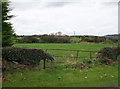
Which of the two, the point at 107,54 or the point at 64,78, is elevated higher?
the point at 107,54

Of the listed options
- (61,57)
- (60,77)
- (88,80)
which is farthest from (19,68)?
(61,57)

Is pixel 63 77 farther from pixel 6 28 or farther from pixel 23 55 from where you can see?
pixel 6 28

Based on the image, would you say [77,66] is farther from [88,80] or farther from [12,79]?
[12,79]

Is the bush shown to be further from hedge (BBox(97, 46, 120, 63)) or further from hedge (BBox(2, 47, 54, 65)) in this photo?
hedge (BBox(2, 47, 54, 65))

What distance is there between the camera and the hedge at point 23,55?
664 inches

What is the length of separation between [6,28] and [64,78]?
780cm

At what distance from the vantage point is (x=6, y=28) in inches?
856

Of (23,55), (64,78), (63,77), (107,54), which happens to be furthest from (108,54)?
(23,55)

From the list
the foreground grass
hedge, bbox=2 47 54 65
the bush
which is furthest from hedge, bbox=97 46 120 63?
hedge, bbox=2 47 54 65

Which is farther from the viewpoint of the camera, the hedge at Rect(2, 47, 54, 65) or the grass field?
the hedge at Rect(2, 47, 54, 65)

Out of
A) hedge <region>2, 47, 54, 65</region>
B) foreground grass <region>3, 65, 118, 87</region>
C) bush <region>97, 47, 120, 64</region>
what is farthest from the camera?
bush <region>97, 47, 120, 64</region>

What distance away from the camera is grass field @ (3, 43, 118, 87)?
46.7 feet

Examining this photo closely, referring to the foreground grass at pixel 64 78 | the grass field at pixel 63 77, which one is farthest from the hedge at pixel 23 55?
the foreground grass at pixel 64 78

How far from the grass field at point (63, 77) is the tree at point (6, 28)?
4.80 meters
